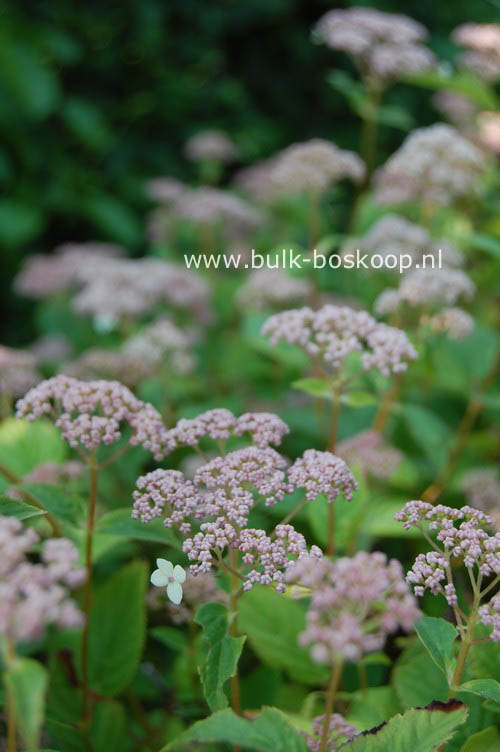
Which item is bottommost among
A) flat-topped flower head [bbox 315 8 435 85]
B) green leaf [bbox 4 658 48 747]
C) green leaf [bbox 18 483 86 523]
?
green leaf [bbox 18 483 86 523]

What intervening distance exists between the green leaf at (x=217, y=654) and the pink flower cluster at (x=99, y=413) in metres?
0.26

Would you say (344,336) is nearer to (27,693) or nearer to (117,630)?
(117,630)

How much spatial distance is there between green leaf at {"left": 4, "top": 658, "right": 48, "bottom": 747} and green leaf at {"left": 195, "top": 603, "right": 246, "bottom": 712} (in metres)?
0.30

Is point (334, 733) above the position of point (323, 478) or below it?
below

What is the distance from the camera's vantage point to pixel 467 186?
2293 millimetres

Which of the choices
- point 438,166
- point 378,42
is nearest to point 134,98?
point 378,42

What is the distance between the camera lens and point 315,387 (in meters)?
1.52

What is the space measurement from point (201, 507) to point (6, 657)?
39cm

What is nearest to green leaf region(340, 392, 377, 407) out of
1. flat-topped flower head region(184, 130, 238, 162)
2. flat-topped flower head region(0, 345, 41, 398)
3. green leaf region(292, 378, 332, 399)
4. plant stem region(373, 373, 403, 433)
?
green leaf region(292, 378, 332, 399)

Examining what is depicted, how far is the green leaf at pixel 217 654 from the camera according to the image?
97 cm

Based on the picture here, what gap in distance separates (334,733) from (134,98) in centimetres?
394

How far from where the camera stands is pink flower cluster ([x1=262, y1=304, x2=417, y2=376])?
1.34 m

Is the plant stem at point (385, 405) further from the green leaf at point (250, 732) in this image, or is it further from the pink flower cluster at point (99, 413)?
the green leaf at point (250, 732)

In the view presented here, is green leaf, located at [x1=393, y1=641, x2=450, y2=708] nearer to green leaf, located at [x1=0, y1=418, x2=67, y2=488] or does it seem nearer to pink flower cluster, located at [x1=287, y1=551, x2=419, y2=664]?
pink flower cluster, located at [x1=287, y1=551, x2=419, y2=664]
